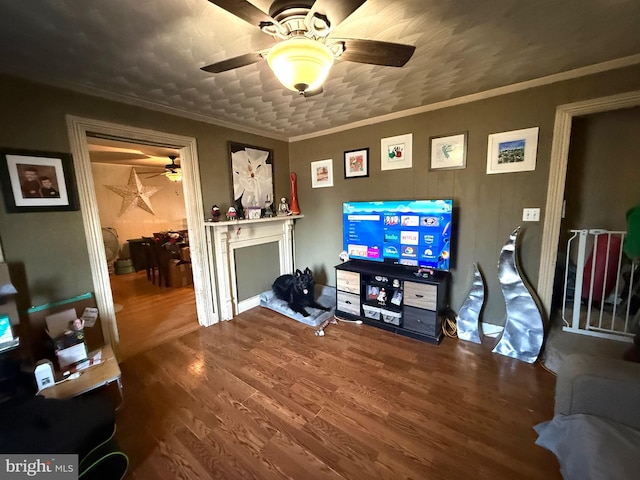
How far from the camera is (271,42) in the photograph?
154 centimetres

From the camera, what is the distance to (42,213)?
6.19ft

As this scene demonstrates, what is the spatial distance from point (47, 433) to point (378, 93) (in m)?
2.99

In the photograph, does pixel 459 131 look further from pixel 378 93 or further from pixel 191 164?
pixel 191 164

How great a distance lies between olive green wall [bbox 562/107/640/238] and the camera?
2.28m

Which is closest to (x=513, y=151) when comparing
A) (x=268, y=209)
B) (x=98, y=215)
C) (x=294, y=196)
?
(x=294, y=196)

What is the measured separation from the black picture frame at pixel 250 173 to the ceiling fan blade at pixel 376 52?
6.92 feet

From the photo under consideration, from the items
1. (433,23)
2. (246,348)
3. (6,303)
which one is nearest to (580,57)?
(433,23)

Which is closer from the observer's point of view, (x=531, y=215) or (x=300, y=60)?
(x=300, y=60)

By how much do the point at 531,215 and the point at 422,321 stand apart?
52.2 inches

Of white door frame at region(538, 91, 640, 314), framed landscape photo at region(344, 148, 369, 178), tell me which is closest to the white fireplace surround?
framed landscape photo at region(344, 148, 369, 178)

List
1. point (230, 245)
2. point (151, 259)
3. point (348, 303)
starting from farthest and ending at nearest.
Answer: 1. point (151, 259)
2. point (230, 245)
3. point (348, 303)

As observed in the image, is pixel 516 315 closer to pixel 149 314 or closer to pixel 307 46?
pixel 307 46

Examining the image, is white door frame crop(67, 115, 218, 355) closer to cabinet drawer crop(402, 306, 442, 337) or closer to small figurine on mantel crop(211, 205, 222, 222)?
small figurine on mantel crop(211, 205, 222, 222)

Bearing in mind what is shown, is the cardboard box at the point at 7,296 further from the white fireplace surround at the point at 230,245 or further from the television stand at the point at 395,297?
the television stand at the point at 395,297
